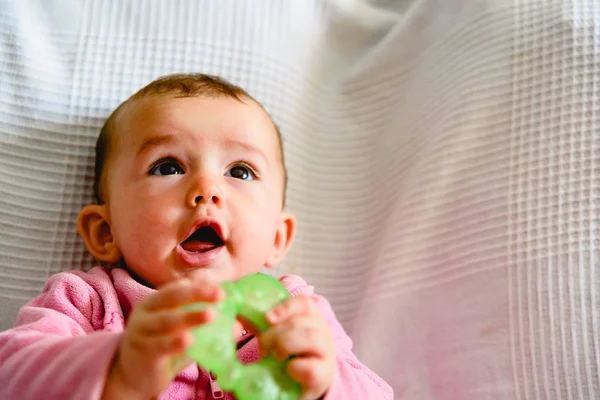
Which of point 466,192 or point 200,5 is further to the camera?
point 200,5

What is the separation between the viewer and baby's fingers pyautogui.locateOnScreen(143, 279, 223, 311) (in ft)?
1.87

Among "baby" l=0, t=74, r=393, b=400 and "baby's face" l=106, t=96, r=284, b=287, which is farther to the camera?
"baby's face" l=106, t=96, r=284, b=287

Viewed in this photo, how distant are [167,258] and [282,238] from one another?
244 millimetres

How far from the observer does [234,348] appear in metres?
0.60

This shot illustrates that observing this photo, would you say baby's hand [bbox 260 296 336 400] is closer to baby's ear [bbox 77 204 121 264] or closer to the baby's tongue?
the baby's tongue

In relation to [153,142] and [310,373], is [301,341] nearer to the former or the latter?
[310,373]

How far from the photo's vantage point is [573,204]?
97 cm

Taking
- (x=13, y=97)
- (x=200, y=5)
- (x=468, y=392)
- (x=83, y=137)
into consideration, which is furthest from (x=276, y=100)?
(x=468, y=392)

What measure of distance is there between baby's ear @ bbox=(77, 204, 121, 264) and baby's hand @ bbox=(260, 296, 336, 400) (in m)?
0.43

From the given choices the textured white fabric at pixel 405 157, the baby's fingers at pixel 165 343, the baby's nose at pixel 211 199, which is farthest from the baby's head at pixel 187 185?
the baby's fingers at pixel 165 343

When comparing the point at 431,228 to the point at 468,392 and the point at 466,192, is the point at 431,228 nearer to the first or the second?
the point at 466,192

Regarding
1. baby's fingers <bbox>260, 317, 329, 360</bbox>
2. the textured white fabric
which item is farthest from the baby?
the textured white fabric

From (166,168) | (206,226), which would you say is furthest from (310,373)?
(166,168)

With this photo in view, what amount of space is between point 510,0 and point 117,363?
862 millimetres
